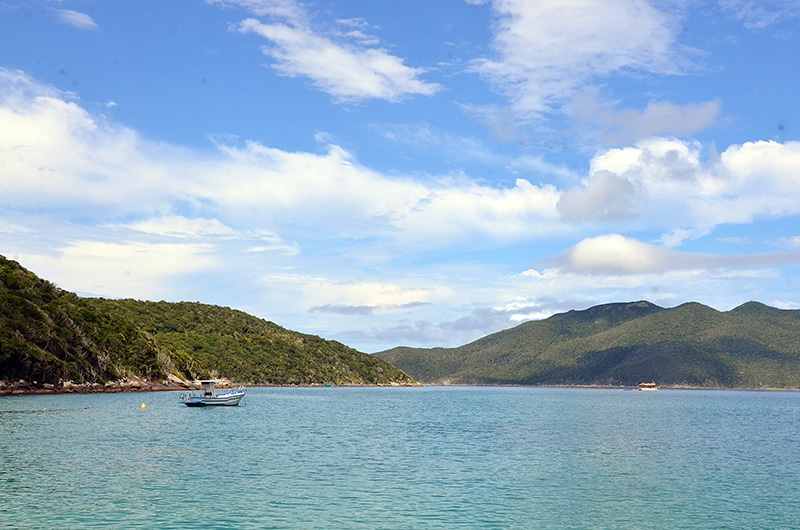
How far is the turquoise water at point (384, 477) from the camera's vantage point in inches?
1278

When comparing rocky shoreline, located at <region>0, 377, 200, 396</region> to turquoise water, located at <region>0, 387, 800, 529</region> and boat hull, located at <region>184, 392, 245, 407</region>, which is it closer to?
boat hull, located at <region>184, 392, 245, 407</region>

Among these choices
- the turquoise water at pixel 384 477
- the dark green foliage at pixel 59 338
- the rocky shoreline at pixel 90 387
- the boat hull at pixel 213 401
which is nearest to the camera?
the turquoise water at pixel 384 477

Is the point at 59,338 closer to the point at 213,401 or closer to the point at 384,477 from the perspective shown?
the point at 213,401

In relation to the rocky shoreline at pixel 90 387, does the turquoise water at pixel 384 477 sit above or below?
below

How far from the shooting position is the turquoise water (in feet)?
107

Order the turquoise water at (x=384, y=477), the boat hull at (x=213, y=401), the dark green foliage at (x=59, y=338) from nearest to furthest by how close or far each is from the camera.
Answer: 1. the turquoise water at (x=384, y=477)
2. the boat hull at (x=213, y=401)
3. the dark green foliage at (x=59, y=338)

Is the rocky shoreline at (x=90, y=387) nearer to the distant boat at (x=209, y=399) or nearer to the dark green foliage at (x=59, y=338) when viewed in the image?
the dark green foliage at (x=59, y=338)

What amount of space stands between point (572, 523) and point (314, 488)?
1504cm

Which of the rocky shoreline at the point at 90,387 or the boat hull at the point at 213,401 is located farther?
the rocky shoreline at the point at 90,387

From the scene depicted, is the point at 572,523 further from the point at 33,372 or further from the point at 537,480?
the point at 33,372

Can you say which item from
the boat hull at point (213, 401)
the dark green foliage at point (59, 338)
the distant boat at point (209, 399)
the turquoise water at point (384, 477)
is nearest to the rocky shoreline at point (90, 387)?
the dark green foliage at point (59, 338)

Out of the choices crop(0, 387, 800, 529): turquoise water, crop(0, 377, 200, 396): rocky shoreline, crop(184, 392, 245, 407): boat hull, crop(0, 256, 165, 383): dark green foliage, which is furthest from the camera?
crop(0, 256, 165, 383): dark green foliage

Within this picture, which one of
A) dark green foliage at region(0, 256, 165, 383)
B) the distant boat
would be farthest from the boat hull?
dark green foliage at region(0, 256, 165, 383)

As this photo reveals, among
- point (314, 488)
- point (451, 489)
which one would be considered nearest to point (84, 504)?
point (314, 488)
